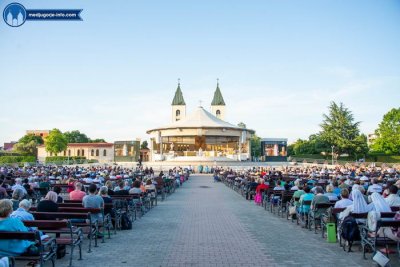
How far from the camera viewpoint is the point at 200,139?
69125 mm

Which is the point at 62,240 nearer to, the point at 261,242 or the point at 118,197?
the point at 261,242

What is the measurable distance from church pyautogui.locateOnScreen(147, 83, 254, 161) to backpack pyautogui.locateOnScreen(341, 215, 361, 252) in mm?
47118

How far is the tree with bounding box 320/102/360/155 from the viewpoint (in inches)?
2670

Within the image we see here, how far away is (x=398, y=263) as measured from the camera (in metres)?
6.55

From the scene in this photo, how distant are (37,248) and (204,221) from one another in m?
6.46

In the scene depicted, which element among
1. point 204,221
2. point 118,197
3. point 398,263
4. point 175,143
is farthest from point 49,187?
point 175,143

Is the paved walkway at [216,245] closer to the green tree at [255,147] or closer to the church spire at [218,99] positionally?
the green tree at [255,147]

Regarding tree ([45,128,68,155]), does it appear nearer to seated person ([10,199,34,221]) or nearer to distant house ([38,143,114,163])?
distant house ([38,143,114,163])

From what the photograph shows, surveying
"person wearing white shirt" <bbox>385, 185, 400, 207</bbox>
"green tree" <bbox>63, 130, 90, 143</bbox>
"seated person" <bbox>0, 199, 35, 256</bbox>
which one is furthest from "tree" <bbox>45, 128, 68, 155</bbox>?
"seated person" <bbox>0, 199, 35, 256</bbox>

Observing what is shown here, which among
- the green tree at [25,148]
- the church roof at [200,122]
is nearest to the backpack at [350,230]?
the church roof at [200,122]

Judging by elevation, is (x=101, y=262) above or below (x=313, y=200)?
below

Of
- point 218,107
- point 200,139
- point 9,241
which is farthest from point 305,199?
point 218,107

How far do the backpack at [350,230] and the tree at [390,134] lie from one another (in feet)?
196

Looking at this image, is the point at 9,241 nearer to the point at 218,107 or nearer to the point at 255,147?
the point at 255,147
